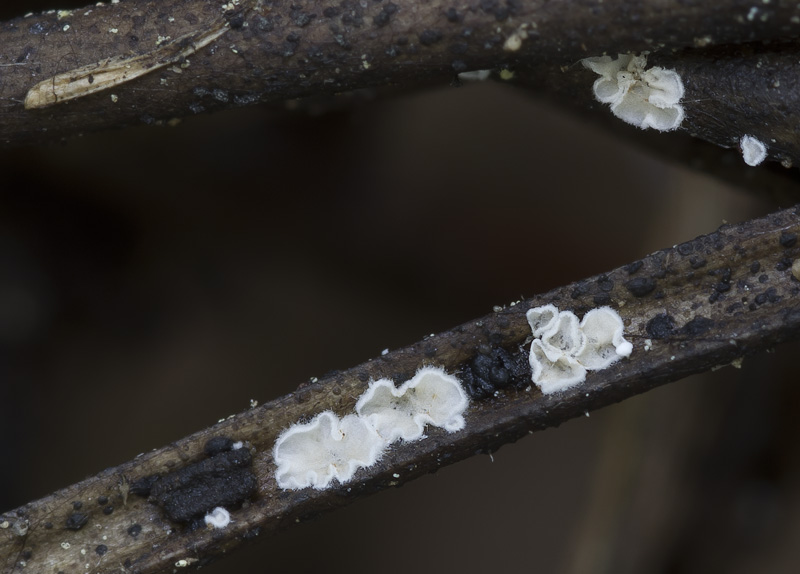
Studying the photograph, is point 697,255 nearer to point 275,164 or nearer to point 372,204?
point 372,204

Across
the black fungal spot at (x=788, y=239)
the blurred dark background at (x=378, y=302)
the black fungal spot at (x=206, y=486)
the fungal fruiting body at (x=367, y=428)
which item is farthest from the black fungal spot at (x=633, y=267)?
the blurred dark background at (x=378, y=302)

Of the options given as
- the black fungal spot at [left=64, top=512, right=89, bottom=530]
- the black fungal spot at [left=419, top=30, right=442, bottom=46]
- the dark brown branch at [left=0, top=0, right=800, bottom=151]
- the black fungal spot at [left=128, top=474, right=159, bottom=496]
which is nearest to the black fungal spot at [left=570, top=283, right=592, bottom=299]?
the dark brown branch at [left=0, top=0, right=800, bottom=151]

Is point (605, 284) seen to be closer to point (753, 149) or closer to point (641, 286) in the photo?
point (641, 286)

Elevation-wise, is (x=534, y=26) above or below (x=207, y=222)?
above

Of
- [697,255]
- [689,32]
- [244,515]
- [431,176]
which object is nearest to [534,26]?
[689,32]

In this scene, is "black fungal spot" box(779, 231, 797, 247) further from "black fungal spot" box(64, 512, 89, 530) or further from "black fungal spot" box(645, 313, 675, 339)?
"black fungal spot" box(64, 512, 89, 530)
